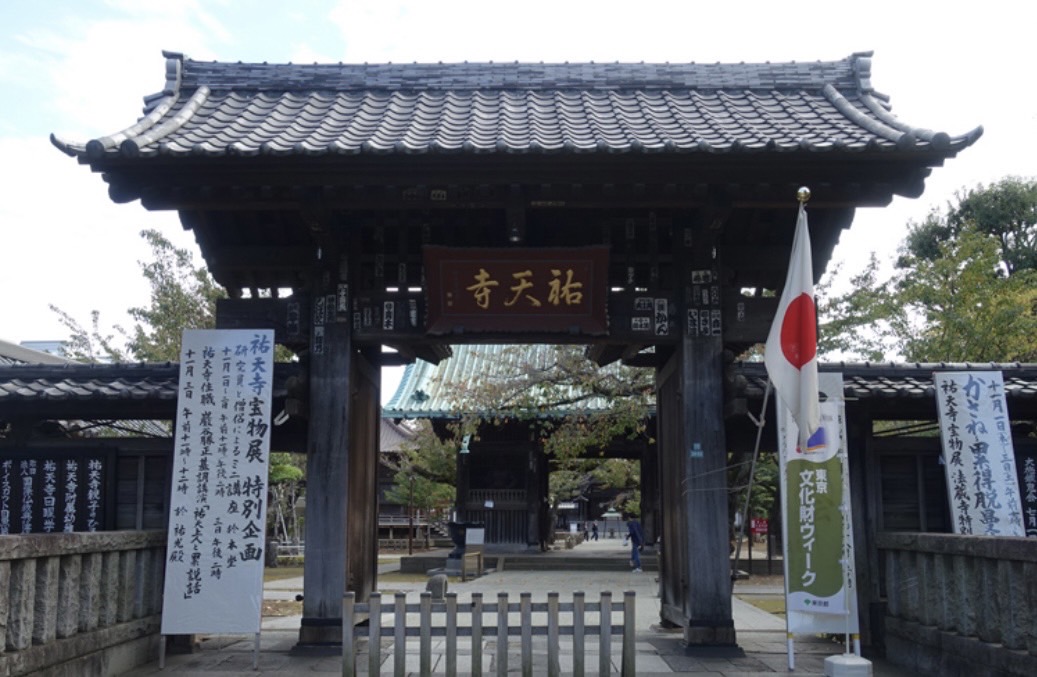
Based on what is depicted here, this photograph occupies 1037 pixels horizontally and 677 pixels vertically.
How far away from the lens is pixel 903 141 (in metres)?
8.91

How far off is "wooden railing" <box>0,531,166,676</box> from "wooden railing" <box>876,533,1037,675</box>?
7.83 meters

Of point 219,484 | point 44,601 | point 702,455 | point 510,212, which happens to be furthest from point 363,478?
point 44,601

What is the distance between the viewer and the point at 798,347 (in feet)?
27.2

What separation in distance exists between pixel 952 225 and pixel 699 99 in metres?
29.8

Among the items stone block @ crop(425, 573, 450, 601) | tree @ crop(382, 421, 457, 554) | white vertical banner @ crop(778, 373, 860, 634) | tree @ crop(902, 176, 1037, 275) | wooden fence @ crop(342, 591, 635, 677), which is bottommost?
stone block @ crop(425, 573, 450, 601)

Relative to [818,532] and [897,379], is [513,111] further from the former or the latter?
[818,532]

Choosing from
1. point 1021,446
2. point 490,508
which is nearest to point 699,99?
point 1021,446

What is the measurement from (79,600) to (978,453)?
357 inches

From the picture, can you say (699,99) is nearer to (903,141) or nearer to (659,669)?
(903,141)

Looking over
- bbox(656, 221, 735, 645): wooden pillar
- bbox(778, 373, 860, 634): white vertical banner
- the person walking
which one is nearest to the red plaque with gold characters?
bbox(656, 221, 735, 645): wooden pillar

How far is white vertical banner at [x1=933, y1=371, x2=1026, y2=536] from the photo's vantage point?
9.80 m

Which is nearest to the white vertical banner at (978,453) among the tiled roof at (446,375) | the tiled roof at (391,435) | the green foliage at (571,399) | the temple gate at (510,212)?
the temple gate at (510,212)

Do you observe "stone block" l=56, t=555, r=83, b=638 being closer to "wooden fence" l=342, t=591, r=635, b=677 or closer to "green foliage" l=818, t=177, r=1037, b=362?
"wooden fence" l=342, t=591, r=635, b=677

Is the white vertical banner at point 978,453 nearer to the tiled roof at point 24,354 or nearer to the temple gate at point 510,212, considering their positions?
the temple gate at point 510,212
